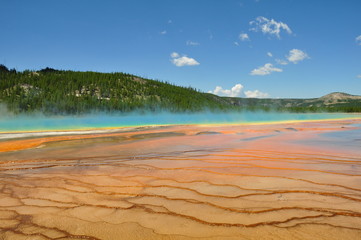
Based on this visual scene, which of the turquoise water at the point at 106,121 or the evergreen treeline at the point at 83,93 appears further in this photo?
the evergreen treeline at the point at 83,93

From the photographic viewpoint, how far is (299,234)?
281 cm

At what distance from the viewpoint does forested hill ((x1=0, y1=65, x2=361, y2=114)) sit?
79312 millimetres

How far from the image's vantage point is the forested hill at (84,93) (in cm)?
7931

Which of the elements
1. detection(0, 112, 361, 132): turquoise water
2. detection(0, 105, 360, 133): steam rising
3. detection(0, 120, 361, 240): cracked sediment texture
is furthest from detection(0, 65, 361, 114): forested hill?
detection(0, 120, 361, 240): cracked sediment texture

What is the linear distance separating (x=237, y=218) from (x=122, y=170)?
13.1ft

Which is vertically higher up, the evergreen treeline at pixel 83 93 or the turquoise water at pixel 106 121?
the evergreen treeline at pixel 83 93

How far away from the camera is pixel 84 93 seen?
101m

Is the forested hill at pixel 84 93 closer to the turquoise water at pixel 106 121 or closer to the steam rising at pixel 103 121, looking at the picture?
the steam rising at pixel 103 121

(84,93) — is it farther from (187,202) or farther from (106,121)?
(187,202)

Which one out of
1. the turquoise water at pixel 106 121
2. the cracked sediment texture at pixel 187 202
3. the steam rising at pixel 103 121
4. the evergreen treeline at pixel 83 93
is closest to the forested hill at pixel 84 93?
the evergreen treeline at pixel 83 93

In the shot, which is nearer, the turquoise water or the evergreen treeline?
the turquoise water

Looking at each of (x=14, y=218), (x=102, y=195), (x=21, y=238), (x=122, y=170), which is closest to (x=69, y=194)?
(x=102, y=195)

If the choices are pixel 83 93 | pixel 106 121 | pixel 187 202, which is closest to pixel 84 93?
pixel 83 93

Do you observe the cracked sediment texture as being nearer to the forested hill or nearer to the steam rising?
the steam rising
